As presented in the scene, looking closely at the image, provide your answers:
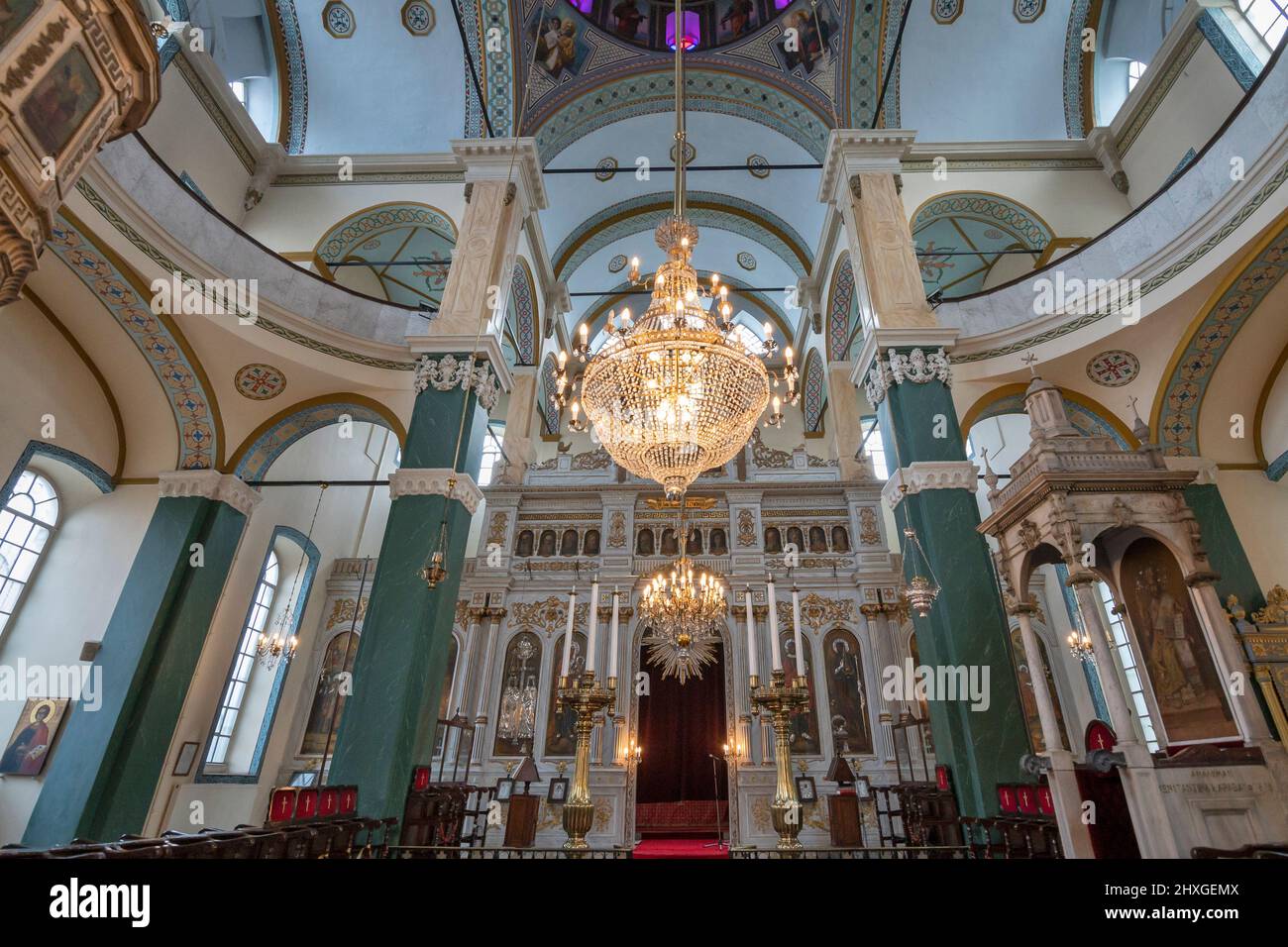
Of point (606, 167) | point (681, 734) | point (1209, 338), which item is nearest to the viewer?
point (1209, 338)

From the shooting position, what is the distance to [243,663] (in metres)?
10.5

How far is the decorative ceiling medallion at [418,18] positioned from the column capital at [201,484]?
8.28m

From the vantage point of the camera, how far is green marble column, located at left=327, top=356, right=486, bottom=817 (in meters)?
6.22

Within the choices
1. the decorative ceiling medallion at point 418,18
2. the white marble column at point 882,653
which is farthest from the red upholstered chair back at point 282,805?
the decorative ceiling medallion at point 418,18

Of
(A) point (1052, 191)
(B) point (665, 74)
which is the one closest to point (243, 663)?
(B) point (665, 74)

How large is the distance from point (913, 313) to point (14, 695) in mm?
12248

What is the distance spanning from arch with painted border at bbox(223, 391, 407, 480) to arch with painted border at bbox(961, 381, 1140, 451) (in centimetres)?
772

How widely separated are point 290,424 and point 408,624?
163 inches

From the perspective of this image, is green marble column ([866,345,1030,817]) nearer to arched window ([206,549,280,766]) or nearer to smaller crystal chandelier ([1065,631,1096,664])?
smaller crystal chandelier ([1065,631,1096,664])

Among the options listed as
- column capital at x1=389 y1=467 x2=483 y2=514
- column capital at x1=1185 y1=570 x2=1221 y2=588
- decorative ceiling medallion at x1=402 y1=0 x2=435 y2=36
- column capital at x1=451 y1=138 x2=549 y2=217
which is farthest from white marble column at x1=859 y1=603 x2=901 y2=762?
decorative ceiling medallion at x1=402 y1=0 x2=435 y2=36

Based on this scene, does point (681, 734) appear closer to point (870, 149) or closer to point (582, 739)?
point (582, 739)

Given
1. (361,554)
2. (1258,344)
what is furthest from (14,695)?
(1258,344)
